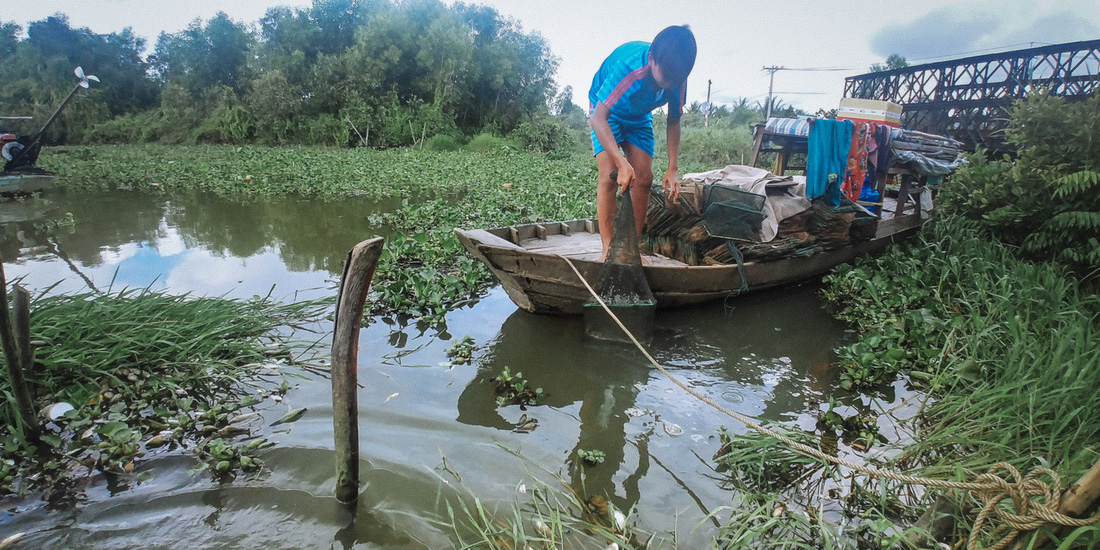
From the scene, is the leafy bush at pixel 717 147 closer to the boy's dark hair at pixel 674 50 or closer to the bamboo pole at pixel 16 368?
the boy's dark hair at pixel 674 50

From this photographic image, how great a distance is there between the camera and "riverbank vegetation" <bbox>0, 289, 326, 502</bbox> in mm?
2250

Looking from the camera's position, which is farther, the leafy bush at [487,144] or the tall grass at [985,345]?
the leafy bush at [487,144]

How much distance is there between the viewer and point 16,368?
6.73ft

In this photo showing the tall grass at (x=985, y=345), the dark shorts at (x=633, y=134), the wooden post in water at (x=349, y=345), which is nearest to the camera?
the wooden post in water at (x=349, y=345)

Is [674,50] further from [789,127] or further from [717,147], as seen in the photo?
[717,147]

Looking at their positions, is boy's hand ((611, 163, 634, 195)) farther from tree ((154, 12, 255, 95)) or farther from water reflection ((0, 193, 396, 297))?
tree ((154, 12, 255, 95))

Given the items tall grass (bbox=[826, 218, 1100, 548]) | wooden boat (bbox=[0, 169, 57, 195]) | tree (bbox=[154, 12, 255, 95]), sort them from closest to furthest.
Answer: tall grass (bbox=[826, 218, 1100, 548])
wooden boat (bbox=[0, 169, 57, 195])
tree (bbox=[154, 12, 255, 95])

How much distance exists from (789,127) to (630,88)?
9.34ft

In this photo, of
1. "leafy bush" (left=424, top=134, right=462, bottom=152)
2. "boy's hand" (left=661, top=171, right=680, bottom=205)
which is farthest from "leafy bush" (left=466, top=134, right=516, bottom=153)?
"boy's hand" (left=661, top=171, right=680, bottom=205)

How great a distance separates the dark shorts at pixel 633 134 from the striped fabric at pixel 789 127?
223cm

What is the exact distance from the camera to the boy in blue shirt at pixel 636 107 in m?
3.29

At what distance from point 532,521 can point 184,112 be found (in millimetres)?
28915

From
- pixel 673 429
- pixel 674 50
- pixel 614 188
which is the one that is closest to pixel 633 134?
pixel 614 188

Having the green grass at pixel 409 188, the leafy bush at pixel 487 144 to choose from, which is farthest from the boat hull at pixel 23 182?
the leafy bush at pixel 487 144
